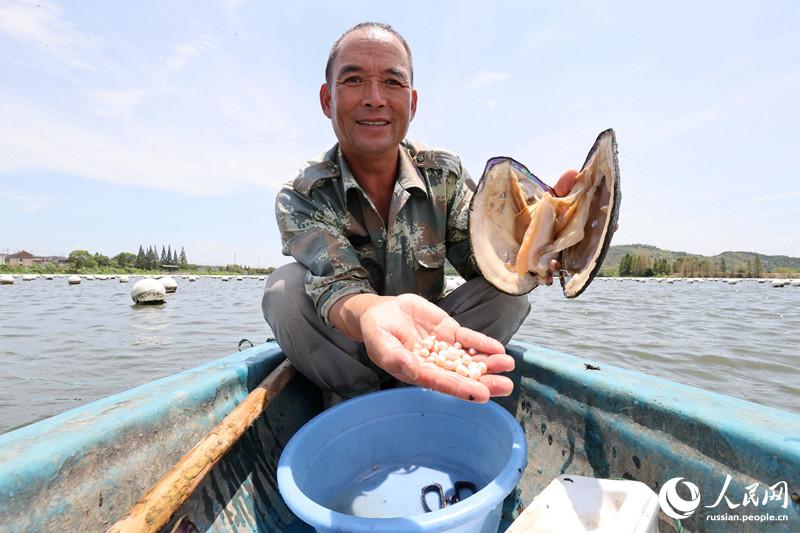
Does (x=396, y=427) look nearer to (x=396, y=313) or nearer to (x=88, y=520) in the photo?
(x=396, y=313)

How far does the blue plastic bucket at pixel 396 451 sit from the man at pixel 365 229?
299 millimetres

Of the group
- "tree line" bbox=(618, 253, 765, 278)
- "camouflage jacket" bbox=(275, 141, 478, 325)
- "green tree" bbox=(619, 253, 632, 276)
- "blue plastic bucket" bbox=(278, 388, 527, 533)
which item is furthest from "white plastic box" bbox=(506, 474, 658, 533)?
"green tree" bbox=(619, 253, 632, 276)

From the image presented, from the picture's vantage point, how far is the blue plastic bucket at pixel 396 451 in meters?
1.45

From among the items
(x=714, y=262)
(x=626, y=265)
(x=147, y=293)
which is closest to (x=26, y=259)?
(x=147, y=293)

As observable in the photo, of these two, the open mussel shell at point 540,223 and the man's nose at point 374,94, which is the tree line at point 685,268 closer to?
the open mussel shell at point 540,223

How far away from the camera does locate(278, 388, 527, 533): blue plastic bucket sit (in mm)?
1445

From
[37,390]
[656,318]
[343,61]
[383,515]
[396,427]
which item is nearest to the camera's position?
[383,515]

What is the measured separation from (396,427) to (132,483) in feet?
3.16

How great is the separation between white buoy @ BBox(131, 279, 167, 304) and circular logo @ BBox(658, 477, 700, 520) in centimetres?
1528

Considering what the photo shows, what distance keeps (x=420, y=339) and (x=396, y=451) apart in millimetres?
742

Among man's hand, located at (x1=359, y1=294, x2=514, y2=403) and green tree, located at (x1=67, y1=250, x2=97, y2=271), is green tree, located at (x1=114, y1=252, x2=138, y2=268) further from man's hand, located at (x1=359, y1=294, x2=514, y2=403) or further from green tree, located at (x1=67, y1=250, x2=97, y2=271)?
man's hand, located at (x1=359, y1=294, x2=514, y2=403)

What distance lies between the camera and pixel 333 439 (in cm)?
159

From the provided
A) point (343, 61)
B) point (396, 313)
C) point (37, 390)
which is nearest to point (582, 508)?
point (396, 313)

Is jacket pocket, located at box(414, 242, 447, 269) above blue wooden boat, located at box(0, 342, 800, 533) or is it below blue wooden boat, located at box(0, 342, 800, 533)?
above
